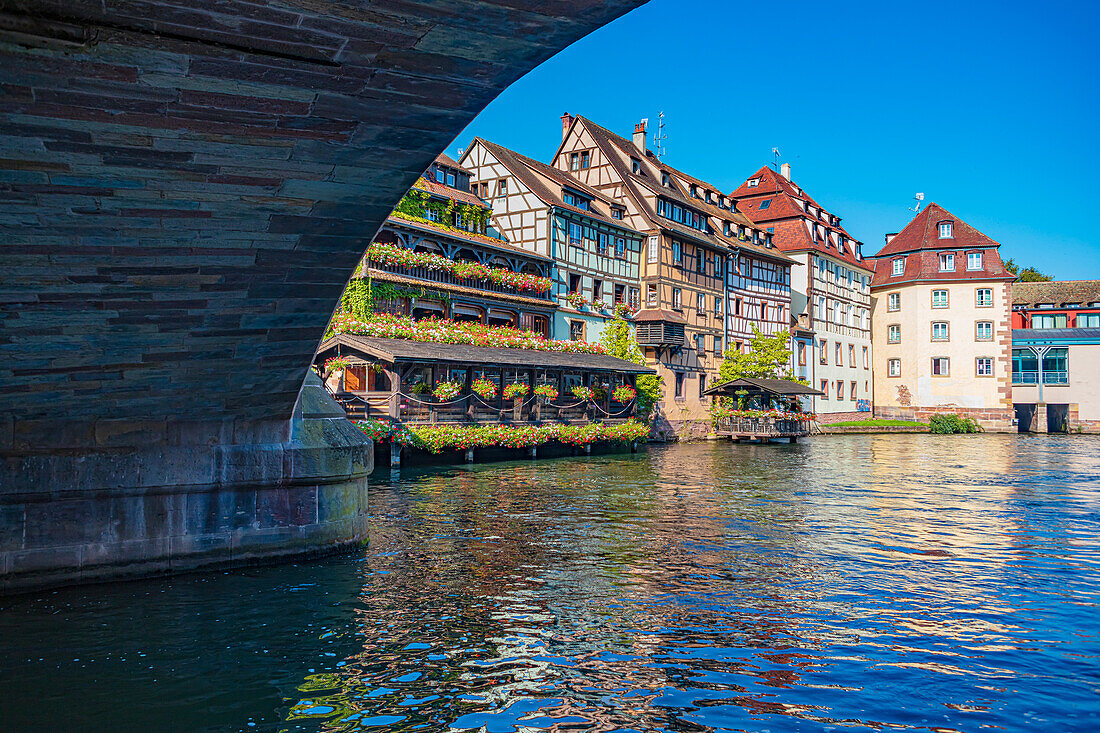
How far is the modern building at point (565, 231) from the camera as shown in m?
37.1

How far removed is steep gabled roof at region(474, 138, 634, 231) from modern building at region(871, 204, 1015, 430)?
29.9 meters

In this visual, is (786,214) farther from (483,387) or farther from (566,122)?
(483,387)

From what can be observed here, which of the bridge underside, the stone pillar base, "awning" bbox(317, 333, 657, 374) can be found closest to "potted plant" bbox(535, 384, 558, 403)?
"awning" bbox(317, 333, 657, 374)

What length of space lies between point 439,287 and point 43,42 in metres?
26.4

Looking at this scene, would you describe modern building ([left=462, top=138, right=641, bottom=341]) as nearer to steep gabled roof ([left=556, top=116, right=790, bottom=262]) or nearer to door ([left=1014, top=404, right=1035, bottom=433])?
steep gabled roof ([left=556, top=116, right=790, bottom=262])

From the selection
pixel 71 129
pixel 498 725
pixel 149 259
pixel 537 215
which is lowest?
pixel 498 725

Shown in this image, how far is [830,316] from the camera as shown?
188 ft

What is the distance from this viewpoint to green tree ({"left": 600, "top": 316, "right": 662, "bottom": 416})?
126ft

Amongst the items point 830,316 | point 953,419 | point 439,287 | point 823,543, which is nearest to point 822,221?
point 830,316

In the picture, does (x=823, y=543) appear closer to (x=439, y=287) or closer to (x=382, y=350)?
(x=382, y=350)

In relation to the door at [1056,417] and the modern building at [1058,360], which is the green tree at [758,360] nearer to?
the modern building at [1058,360]

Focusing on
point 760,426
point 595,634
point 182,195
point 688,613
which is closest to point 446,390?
point 688,613

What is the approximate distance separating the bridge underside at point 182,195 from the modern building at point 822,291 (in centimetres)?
4865

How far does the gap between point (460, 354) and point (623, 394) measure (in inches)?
419
